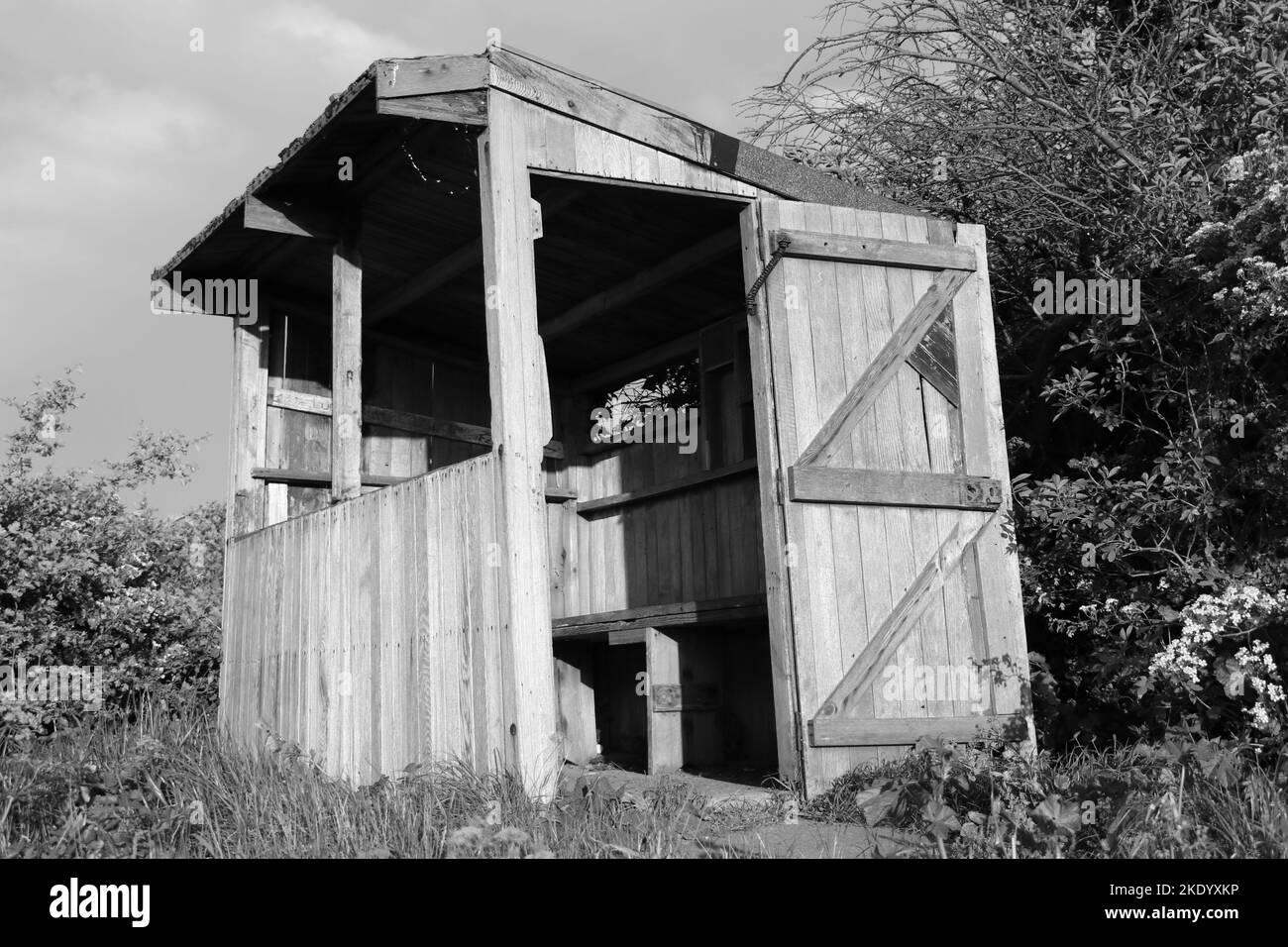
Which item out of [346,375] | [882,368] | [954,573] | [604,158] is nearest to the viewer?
[604,158]

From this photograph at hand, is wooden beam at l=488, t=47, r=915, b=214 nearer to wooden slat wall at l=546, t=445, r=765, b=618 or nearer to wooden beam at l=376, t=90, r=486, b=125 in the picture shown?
wooden beam at l=376, t=90, r=486, b=125

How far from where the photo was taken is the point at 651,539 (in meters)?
9.45

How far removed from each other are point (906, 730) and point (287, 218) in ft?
15.6

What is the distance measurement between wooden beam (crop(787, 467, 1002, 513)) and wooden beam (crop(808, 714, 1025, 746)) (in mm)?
1161

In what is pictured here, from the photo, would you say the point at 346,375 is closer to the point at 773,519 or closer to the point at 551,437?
the point at 551,437

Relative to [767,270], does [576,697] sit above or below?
below

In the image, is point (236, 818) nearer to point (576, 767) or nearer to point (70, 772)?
point (70, 772)

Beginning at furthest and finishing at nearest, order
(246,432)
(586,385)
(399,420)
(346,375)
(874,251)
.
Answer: (586,385) < (399,420) < (246,432) < (346,375) < (874,251)

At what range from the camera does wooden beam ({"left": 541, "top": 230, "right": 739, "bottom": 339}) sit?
305 inches

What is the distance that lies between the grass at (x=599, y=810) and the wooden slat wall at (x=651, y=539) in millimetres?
2920

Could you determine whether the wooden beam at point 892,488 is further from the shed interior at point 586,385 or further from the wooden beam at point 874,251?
the wooden beam at point 874,251

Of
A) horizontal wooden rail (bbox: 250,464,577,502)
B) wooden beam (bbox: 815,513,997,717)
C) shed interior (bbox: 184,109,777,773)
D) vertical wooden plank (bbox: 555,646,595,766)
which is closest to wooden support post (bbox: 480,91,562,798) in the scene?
shed interior (bbox: 184,109,777,773)

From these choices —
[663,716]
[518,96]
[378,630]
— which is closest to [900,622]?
[663,716]
